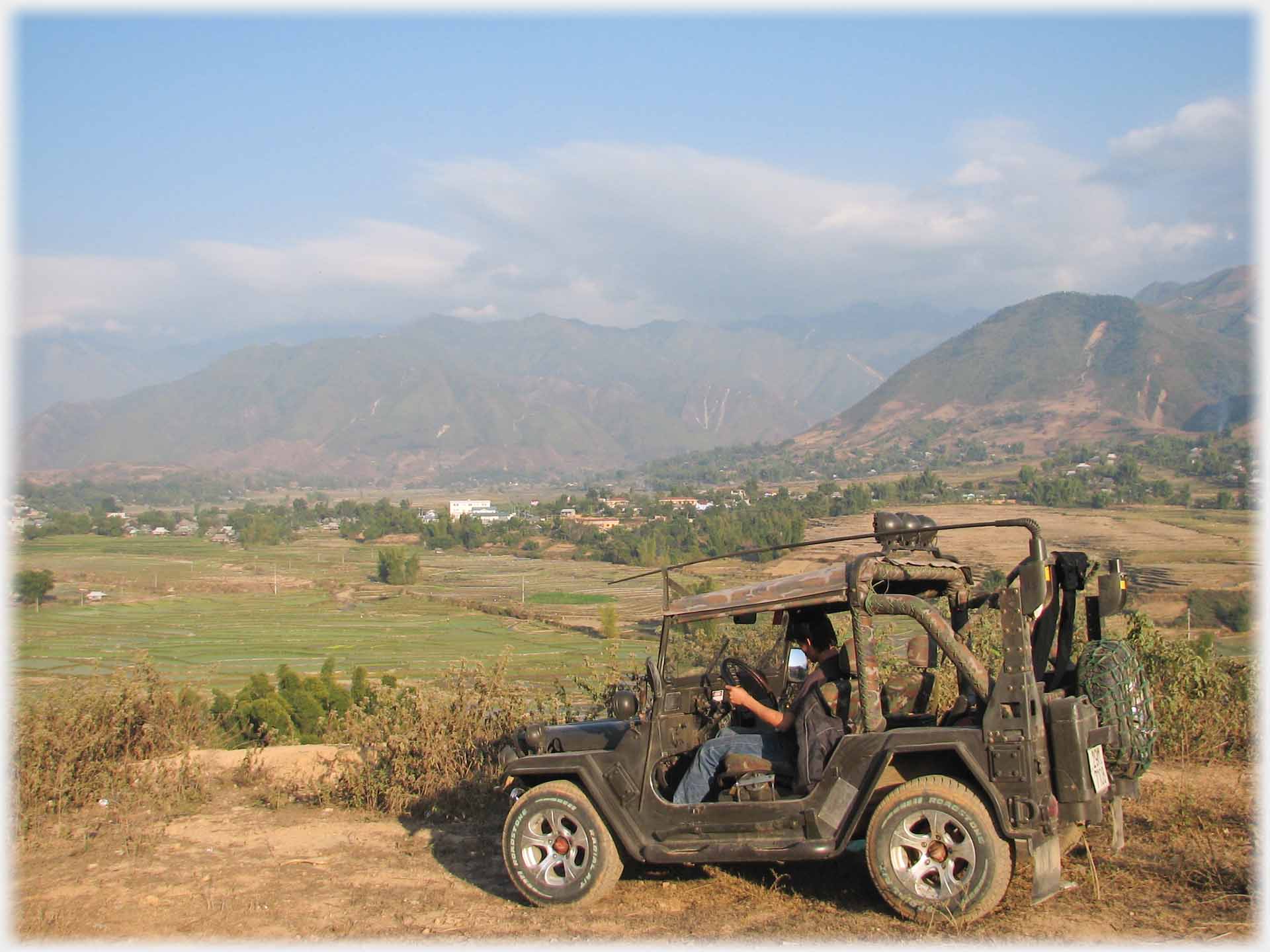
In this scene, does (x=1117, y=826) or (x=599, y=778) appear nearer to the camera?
(x=1117, y=826)

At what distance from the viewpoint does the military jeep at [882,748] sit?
216 inches

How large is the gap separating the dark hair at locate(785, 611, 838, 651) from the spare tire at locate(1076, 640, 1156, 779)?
4.70 feet

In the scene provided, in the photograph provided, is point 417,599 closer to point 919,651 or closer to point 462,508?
point 919,651

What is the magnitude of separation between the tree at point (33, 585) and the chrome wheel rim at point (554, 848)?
5057 centimetres

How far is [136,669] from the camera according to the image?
1027 centimetres

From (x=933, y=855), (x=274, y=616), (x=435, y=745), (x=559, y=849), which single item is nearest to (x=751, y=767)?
(x=933, y=855)

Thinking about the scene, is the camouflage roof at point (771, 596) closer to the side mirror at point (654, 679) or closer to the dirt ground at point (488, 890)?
the side mirror at point (654, 679)

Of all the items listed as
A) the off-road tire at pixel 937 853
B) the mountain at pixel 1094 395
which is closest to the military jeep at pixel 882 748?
the off-road tire at pixel 937 853

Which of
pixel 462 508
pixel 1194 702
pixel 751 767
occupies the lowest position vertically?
pixel 462 508

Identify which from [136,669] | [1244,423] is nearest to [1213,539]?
[136,669]

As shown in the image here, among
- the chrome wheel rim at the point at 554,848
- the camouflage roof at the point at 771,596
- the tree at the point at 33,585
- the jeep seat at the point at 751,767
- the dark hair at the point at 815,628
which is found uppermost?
the camouflage roof at the point at 771,596

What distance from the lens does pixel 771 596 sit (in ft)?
20.5

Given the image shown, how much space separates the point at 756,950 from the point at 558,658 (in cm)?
2209

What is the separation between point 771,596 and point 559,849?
6.49 ft
